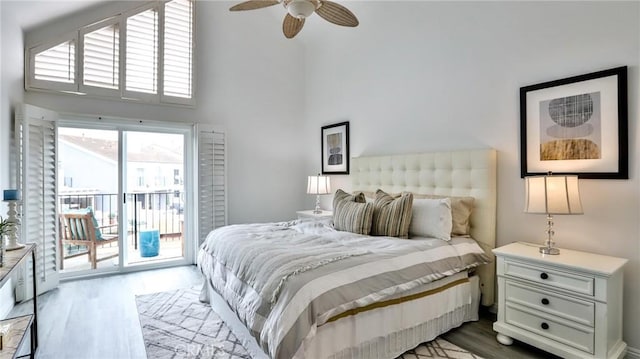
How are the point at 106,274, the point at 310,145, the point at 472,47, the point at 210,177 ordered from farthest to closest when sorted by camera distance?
the point at 310,145 < the point at 210,177 < the point at 106,274 < the point at 472,47

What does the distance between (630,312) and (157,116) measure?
512 cm

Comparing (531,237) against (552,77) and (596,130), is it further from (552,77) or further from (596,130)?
(552,77)

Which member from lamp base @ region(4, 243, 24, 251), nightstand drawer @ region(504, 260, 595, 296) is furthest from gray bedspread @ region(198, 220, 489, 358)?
lamp base @ region(4, 243, 24, 251)

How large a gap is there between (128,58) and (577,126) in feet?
15.8

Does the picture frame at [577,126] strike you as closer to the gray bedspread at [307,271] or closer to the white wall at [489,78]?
the white wall at [489,78]

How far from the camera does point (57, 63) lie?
3.80m

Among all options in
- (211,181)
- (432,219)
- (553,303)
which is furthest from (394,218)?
(211,181)

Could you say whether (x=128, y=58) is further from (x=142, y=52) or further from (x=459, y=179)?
(x=459, y=179)

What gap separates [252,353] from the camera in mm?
2242

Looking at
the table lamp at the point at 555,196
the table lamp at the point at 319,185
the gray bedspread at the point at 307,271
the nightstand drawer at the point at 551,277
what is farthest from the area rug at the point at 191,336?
the table lamp at the point at 319,185

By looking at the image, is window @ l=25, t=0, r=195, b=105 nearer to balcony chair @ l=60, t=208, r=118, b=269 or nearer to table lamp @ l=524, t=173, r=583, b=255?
balcony chair @ l=60, t=208, r=118, b=269

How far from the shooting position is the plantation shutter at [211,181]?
4.59 m

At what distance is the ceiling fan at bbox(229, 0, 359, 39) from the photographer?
250 cm

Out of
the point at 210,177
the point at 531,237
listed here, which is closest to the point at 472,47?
the point at 531,237
